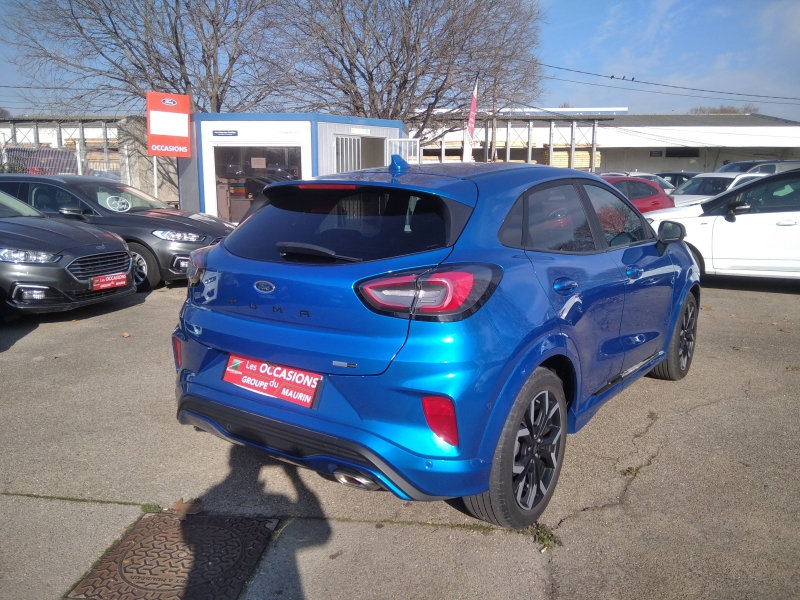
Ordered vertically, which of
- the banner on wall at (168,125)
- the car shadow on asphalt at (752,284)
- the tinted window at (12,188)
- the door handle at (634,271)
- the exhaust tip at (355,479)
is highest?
the banner on wall at (168,125)

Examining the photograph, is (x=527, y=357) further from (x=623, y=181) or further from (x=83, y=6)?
(x=83, y=6)

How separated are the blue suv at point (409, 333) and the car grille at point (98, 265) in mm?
4230

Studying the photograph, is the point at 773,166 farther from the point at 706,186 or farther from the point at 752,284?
the point at 752,284

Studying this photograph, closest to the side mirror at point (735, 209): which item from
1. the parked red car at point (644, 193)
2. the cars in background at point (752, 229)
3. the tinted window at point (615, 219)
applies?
the cars in background at point (752, 229)

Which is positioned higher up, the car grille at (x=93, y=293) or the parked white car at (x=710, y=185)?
the parked white car at (x=710, y=185)

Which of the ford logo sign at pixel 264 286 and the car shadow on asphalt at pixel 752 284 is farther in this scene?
the car shadow on asphalt at pixel 752 284

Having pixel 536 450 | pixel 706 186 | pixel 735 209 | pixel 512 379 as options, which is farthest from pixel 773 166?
pixel 512 379

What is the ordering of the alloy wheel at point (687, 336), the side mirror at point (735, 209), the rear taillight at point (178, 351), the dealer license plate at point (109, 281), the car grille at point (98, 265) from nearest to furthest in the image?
the rear taillight at point (178, 351), the alloy wheel at point (687, 336), the car grille at point (98, 265), the dealer license plate at point (109, 281), the side mirror at point (735, 209)

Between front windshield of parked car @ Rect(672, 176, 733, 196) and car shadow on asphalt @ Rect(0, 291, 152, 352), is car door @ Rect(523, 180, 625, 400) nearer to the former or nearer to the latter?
car shadow on asphalt @ Rect(0, 291, 152, 352)

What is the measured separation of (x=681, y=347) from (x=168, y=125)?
1293 centimetres

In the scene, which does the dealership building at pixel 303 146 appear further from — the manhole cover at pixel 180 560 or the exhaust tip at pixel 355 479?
the exhaust tip at pixel 355 479

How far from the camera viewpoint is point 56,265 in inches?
279

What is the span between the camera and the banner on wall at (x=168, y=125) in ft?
49.3

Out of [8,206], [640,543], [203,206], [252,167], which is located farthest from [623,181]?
[640,543]
